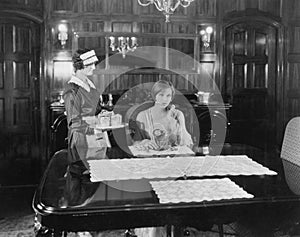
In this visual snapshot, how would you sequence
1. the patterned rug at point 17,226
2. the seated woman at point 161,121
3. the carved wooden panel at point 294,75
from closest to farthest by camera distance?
the seated woman at point 161,121 < the patterned rug at point 17,226 < the carved wooden panel at point 294,75

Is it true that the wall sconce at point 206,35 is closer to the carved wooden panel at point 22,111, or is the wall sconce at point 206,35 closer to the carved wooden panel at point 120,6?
the carved wooden panel at point 120,6

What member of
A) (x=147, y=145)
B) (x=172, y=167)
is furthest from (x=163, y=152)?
(x=172, y=167)

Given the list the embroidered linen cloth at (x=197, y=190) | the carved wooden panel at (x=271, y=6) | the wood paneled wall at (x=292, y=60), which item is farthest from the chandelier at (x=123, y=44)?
the embroidered linen cloth at (x=197, y=190)

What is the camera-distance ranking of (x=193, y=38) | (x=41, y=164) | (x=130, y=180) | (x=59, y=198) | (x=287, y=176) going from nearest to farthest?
1. (x=59, y=198)
2. (x=130, y=180)
3. (x=287, y=176)
4. (x=41, y=164)
5. (x=193, y=38)

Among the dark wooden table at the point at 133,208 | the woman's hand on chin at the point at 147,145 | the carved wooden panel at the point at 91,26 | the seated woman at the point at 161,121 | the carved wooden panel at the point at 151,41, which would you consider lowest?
→ the dark wooden table at the point at 133,208

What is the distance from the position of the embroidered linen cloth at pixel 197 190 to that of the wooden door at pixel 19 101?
3.60 m

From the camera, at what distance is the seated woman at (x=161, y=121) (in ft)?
8.98

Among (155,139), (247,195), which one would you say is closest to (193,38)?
(155,139)

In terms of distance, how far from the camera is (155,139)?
2.87m

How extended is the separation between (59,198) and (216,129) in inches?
157

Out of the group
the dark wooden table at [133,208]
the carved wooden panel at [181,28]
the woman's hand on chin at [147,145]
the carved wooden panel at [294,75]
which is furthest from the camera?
the carved wooden panel at [294,75]

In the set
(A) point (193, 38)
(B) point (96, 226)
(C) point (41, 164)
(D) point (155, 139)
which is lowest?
(C) point (41, 164)

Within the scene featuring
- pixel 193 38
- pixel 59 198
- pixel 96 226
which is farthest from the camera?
pixel 193 38

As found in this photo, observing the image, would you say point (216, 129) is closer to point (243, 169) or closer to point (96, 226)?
point (243, 169)
